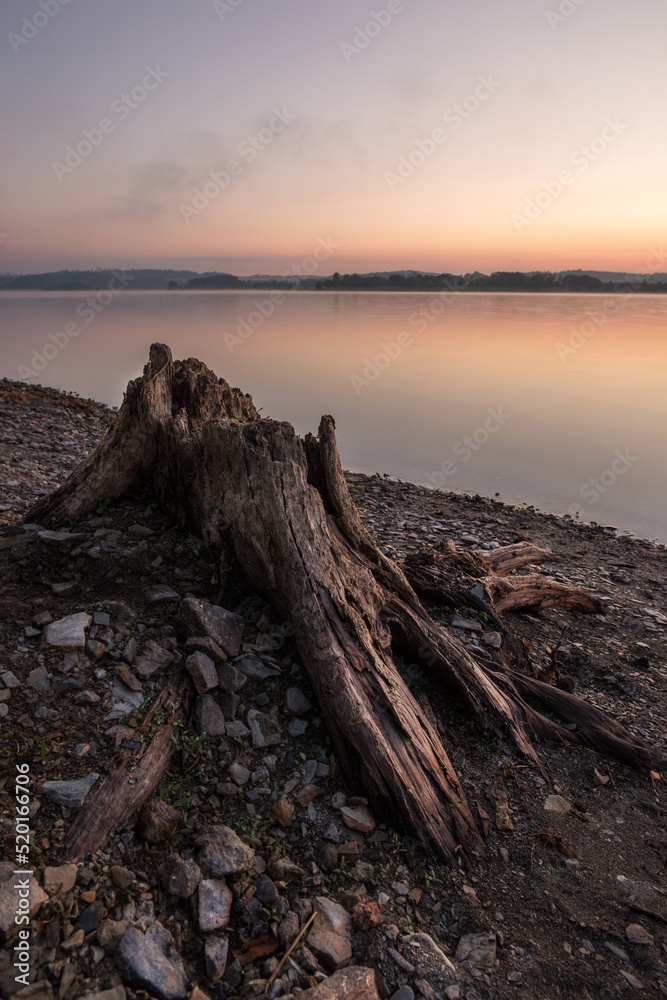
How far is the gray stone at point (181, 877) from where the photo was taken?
10.9ft

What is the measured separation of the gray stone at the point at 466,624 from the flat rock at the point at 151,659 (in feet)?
10.2

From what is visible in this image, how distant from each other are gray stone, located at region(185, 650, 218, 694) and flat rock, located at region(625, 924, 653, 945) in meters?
3.15

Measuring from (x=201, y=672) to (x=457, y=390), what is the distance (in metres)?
23.9

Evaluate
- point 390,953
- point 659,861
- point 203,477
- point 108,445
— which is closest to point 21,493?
point 108,445

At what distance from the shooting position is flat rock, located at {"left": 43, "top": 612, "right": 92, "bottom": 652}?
4645mm

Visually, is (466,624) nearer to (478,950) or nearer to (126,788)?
(478,950)

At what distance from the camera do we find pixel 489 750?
4.91m

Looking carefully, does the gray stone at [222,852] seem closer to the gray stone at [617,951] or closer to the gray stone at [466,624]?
the gray stone at [617,951]

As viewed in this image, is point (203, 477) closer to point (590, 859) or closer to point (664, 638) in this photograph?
point (590, 859)

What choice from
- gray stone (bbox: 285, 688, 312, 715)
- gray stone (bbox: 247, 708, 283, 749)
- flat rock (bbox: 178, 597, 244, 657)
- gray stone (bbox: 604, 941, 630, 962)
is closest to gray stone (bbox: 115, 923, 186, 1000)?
gray stone (bbox: 247, 708, 283, 749)

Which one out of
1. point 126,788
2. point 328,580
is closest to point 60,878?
point 126,788

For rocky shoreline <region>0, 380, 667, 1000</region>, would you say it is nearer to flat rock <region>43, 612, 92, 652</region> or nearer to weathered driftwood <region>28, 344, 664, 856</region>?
flat rock <region>43, 612, 92, 652</region>

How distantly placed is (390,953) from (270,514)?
10.7ft

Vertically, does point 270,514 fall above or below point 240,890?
above
